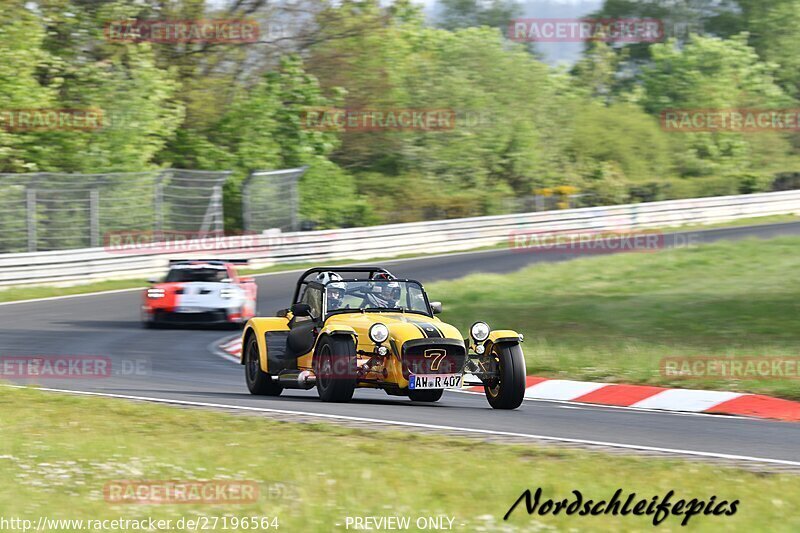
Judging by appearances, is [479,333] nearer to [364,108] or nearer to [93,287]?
[93,287]

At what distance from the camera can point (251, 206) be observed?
33.8m

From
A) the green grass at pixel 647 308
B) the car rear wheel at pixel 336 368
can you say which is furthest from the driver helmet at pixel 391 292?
the green grass at pixel 647 308

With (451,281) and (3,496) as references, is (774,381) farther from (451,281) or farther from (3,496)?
(451,281)

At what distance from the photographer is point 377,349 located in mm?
11500

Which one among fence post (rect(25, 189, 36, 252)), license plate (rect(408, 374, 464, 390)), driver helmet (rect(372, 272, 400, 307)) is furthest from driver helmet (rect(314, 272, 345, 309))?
fence post (rect(25, 189, 36, 252))

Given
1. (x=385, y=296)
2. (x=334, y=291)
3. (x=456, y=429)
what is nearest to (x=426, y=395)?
(x=385, y=296)

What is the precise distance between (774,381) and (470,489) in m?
7.04

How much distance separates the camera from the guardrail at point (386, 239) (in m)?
28.2

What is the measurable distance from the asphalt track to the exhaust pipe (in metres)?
0.16

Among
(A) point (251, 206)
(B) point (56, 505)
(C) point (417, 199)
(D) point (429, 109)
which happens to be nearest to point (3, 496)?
(B) point (56, 505)

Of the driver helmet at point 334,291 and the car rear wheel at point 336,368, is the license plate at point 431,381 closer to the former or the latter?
the car rear wheel at point 336,368

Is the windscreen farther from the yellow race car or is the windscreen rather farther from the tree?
the tree

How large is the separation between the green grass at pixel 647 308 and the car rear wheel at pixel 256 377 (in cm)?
365

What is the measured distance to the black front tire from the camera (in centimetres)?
1154
